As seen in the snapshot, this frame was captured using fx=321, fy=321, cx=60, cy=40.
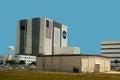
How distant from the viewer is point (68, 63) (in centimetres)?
11750

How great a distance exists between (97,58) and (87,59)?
23.5 feet

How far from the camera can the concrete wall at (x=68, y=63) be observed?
117m

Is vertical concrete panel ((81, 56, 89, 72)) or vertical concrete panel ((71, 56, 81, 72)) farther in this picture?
vertical concrete panel ((81, 56, 89, 72))

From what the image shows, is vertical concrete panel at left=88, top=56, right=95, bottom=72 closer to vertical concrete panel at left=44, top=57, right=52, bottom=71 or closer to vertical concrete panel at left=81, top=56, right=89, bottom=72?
vertical concrete panel at left=81, top=56, right=89, bottom=72

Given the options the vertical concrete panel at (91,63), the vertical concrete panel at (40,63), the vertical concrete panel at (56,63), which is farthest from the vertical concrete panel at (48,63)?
the vertical concrete panel at (91,63)

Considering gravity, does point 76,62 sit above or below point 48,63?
above

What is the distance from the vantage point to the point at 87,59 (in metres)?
118

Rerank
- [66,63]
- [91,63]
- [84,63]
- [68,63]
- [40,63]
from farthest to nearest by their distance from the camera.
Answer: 1. [40,63]
2. [91,63]
3. [66,63]
4. [68,63]
5. [84,63]

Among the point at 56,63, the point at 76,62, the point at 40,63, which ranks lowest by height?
the point at 40,63

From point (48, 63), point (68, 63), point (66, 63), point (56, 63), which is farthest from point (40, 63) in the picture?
point (68, 63)

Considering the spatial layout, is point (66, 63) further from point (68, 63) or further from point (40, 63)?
point (40, 63)

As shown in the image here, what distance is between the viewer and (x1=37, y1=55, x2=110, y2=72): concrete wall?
117 meters

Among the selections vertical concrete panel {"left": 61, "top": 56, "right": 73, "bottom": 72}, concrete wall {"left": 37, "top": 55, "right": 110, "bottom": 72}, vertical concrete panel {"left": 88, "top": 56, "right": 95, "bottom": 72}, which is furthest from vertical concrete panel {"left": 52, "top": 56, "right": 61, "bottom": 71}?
vertical concrete panel {"left": 88, "top": 56, "right": 95, "bottom": 72}

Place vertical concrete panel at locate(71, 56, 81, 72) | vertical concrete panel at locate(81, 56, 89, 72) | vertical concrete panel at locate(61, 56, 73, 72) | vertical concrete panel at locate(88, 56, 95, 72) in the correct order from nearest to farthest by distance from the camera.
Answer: vertical concrete panel at locate(71, 56, 81, 72)
vertical concrete panel at locate(81, 56, 89, 72)
vertical concrete panel at locate(61, 56, 73, 72)
vertical concrete panel at locate(88, 56, 95, 72)
